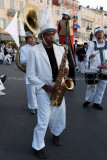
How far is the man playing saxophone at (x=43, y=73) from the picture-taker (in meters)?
2.80

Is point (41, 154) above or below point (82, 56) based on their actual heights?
below

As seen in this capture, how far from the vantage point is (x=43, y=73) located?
2875mm

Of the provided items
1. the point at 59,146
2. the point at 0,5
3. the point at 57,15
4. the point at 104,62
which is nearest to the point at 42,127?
the point at 59,146

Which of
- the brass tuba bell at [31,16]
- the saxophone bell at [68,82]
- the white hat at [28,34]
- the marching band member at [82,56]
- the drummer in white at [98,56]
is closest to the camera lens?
the saxophone bell at [68,82]

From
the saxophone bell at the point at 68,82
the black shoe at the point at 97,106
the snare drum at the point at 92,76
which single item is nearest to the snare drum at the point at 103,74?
the snare drum at the point at 92,76

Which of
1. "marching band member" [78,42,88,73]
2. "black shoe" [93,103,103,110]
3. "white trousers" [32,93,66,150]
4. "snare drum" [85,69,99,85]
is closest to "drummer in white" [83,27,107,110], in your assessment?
"black shoe" [93,103,103,110]

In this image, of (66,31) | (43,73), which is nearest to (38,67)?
(43,73)

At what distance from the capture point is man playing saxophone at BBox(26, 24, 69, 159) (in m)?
2.80

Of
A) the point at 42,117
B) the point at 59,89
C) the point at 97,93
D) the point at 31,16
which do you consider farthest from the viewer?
the point at 97,93

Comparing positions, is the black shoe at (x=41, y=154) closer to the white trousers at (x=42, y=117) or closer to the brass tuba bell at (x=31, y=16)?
the white trousers at (x=42, y=117)

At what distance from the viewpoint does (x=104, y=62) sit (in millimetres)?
4758

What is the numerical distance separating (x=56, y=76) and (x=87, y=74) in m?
1.86

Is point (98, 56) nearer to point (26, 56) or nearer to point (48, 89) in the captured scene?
point (26, 56)

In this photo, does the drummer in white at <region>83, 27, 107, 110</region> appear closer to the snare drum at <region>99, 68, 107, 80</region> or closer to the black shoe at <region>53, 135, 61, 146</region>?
the snare drum at <region>99, 68, 107, 80</region>
